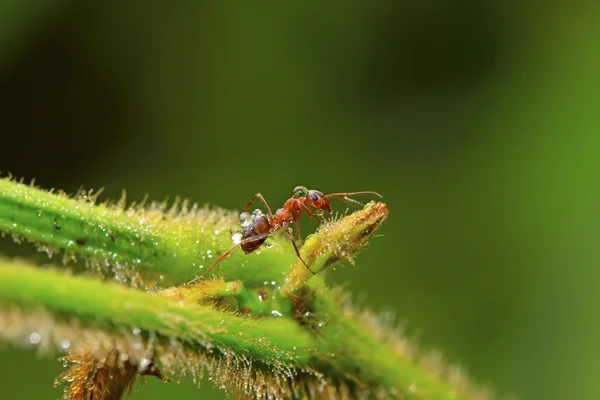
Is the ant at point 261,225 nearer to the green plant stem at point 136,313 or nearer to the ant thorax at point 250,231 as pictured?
the ant thorax at point 250,231

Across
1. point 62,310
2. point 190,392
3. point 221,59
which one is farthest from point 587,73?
point 62,310

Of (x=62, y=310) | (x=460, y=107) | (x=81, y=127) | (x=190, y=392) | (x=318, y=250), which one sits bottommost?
(x=190, y=392)

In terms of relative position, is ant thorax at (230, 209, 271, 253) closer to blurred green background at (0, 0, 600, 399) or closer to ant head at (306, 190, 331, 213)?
ant head at (306, 190, 331, 213)

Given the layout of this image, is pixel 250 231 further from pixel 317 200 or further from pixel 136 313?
pixel 136 313

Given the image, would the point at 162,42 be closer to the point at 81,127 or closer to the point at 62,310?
the point at 81,127

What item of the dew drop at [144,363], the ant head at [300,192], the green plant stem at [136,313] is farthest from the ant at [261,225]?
the dew drop at [144,363]

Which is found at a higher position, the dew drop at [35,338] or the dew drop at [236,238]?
the dew drop at [236,238]
